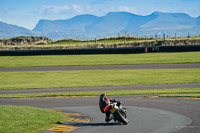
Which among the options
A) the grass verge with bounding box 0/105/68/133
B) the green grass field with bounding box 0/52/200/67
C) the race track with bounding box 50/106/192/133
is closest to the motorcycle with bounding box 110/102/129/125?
the race track with bounding box 50/106/192/133

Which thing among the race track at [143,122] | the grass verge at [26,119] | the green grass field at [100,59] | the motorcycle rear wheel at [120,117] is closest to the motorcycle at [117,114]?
the motorcycle rear wheel at [120,117]

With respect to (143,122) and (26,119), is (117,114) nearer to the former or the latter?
(143,122)

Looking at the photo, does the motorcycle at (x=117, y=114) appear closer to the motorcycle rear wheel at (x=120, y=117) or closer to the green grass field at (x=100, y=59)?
the motorcycle rear wheel at (x=120, y=117)

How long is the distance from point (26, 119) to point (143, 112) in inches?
216

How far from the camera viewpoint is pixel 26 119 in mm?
16391

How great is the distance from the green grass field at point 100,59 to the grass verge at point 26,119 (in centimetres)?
3743

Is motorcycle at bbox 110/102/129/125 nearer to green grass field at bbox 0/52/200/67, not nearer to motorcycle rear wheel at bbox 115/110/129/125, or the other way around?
motorcycle rear wheel at bbox 115/110/129/125

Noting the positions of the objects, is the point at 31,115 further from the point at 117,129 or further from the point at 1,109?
the point at 117,129

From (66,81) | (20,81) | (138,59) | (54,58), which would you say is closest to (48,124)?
(66,81)

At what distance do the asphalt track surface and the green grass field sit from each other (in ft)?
105

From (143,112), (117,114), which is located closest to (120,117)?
(117,114)

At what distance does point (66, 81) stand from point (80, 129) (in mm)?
23102

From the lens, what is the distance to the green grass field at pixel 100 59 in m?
56.6

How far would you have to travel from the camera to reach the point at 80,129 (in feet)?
47.8
